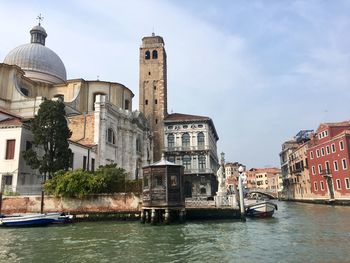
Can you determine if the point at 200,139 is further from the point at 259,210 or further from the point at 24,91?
the point at 259,210

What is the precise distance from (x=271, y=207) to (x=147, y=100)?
31.6m

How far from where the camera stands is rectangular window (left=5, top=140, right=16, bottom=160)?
980 inches

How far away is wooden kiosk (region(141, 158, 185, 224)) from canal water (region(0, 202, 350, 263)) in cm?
295

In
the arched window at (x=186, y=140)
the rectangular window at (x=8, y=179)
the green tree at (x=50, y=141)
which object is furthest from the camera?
the arched window at (x=186, y=140)

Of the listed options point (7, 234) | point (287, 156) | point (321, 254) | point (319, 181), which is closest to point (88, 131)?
point (7, 234)

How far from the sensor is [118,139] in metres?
37.4

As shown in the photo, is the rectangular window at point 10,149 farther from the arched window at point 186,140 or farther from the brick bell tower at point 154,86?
the arched window at point 186,140

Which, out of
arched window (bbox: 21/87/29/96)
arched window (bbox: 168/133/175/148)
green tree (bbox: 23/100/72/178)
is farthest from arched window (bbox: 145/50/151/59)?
green tree (bbox: 23/100/72/178)

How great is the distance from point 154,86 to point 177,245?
4146cm

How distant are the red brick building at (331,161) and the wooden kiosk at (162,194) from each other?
2379 centimetres

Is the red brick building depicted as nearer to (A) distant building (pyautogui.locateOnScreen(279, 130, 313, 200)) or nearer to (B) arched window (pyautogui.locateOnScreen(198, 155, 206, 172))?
(A) distant building (pyautogui.locateOnScreen(279, 130, 313, 200))

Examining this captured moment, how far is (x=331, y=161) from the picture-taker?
39.8 metres

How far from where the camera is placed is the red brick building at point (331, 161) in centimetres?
3638

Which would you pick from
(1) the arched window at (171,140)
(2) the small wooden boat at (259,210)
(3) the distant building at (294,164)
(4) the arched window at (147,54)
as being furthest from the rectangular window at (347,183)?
(4) the arched window at (147,54)
